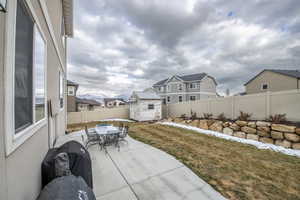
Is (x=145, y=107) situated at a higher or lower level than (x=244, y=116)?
higher

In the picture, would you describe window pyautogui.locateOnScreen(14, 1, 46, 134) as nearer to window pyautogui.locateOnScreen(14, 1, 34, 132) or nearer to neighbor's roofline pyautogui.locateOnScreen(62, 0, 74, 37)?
window pyautogui.locateOnScreen(14, 1, 34, 132)

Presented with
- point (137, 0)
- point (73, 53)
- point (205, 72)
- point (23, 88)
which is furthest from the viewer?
point (205, 72)

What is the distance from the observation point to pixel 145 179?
2.90m

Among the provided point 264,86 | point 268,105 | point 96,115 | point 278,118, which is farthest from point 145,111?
point 264,86

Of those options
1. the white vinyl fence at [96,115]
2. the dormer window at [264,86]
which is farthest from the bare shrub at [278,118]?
the dormer window at [264,86]

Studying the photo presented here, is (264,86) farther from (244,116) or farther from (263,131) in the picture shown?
(263,131)

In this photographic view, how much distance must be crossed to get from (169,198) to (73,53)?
45.4ft

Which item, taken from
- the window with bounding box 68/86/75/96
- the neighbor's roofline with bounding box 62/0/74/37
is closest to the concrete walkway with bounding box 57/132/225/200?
the neighbor's roofline with bounding box 62/0/74/37

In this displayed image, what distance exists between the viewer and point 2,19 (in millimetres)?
941

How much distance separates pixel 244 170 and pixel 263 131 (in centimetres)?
391

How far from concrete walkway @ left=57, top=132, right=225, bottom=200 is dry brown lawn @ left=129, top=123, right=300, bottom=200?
38cm

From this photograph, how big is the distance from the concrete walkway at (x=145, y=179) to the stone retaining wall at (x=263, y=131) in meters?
5.14

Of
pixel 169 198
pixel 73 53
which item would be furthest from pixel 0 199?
pixel 73 53

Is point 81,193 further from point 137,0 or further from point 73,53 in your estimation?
point 73,53
